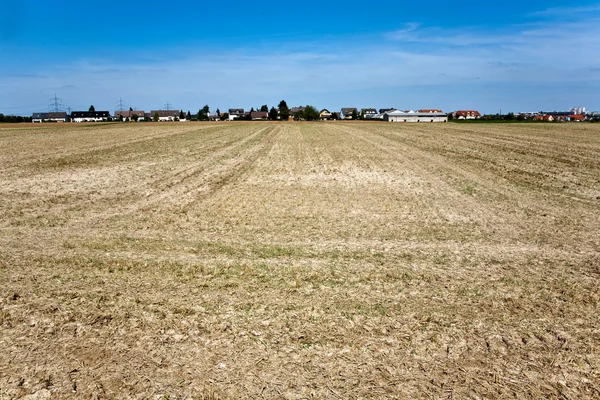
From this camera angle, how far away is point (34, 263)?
6.71 m

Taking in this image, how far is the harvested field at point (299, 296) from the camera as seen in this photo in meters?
3.91

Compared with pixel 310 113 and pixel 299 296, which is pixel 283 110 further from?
pixel 299 296

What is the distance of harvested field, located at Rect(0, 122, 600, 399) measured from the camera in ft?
12.8

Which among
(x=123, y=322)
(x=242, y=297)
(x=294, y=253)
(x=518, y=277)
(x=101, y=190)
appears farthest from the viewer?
(x=101, y=190)

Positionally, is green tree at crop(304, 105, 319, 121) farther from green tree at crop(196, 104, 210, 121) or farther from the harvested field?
the harvested field

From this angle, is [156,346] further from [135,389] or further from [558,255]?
[558,255]

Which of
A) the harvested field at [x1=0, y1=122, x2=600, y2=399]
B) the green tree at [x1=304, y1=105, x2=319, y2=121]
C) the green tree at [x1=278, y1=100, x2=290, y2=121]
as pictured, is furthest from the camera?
the green tree at [x1=278, y1=100, x2=290, y2=121]

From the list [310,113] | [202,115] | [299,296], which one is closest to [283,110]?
[310,113]

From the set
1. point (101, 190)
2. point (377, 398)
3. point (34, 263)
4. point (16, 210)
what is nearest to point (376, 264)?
point (377, 398)

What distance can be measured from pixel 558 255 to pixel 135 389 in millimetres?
6849

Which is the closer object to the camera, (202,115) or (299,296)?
(299,296)

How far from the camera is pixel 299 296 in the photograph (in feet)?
18.2

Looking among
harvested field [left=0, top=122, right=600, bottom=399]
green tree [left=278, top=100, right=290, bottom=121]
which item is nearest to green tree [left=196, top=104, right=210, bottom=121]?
green tree [left=278, top=100, right=290, bottom=121]

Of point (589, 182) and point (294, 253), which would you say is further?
point (589, 182)
